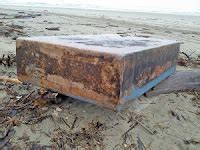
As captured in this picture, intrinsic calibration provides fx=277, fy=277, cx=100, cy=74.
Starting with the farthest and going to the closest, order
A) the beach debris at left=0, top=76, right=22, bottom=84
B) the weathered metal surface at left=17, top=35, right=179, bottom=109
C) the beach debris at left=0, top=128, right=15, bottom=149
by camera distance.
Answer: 1. the beach debris at left=0, top=76, right=22, bottom=84
2. the beach debris at left=0, top=128, right=15, bottom=149
3. the weathered metal surface at left=17, top=35, right=179, bottom=109

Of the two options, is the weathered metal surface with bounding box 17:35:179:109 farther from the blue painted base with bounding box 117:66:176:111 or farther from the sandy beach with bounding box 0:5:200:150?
the sandy beach with bounding box 0:5:200:150

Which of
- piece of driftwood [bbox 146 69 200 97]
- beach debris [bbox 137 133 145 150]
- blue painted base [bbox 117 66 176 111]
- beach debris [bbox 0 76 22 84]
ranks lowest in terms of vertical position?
beach debris [bbox 137 133 145 150]

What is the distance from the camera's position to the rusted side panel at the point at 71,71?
179 centimetres

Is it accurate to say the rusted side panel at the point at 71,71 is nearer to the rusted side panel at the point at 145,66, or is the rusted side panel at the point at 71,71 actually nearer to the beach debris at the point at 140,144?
the rusted side panel at the point at 145,66

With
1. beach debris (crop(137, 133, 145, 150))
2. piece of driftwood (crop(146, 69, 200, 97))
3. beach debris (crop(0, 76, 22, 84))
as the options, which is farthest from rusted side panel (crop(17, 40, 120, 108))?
piece of driftwood (crop(146, 69, 200, 97))

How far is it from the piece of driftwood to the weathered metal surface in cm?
27

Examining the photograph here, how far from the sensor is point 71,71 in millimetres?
1983

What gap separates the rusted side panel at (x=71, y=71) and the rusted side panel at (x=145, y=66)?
10cm

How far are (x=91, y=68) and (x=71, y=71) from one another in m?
0.19

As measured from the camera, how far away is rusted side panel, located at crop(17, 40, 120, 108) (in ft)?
5.88

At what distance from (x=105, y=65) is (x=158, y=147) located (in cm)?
71

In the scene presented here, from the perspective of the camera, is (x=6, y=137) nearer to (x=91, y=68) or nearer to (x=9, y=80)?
(x=91, y=68)

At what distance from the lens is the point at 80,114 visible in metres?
2.22

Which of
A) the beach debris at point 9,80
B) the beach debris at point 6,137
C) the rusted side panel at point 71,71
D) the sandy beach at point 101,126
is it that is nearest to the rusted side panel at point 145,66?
the rusted side panel at point 71,71
